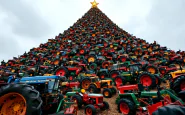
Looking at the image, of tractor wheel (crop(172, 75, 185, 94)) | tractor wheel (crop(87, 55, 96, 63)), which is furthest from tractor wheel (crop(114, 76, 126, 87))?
tractor wheel (crop(87, 55, 96, 63))

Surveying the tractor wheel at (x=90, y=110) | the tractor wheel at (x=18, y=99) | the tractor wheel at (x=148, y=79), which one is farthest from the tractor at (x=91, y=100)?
the tractor wheel at (x=148, y=79)

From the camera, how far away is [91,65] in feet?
53.4

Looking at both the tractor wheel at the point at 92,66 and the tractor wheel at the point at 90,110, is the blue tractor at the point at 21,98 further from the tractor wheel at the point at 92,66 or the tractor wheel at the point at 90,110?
the tractor wheel at the point at 92,66

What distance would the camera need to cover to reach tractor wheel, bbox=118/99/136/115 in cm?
661

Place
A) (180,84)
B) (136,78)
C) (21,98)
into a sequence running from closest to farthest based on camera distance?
(21,98) → (180,84) → (136,78)

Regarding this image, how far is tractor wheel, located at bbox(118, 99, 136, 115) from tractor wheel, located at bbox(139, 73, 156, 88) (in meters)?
3.21

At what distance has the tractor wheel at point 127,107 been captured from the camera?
21.7ft

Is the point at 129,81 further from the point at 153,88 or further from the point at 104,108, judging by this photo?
the point at 104,108

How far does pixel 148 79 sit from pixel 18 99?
794 cm

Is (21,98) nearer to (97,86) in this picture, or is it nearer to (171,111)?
(171,111)

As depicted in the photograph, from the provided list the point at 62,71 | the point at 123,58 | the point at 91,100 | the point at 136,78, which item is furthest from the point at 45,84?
the point at 123,58

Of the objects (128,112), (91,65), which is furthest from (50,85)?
(91,65)

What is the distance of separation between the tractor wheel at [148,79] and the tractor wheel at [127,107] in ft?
10.5

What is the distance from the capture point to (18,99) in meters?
4.59
